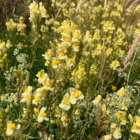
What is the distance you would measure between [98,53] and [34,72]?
47.1 inches

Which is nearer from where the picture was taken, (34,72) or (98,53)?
(98,53)

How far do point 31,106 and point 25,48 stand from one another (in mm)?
3207

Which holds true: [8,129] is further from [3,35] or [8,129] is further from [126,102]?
[3,35]

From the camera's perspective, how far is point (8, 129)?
1208 millimetres

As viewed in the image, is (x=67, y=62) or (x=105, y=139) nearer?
(x=67, y=62)

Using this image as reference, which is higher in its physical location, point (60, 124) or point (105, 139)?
point (60, 124)

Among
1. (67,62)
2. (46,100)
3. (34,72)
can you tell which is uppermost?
(67,62)

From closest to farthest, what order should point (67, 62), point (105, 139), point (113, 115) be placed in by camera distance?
1. point (67, 62)
2. point (105, 139)
3. point (113, 115)

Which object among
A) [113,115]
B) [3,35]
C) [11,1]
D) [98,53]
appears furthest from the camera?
[11,1]

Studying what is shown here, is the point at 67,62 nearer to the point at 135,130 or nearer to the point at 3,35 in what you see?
the point at 135,130

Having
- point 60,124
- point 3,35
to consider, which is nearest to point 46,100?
point 60,124

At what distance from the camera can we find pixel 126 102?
2.15 m

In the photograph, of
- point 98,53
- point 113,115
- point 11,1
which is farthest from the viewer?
point 11,1

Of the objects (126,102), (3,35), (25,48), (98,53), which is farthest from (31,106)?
(3,35)
